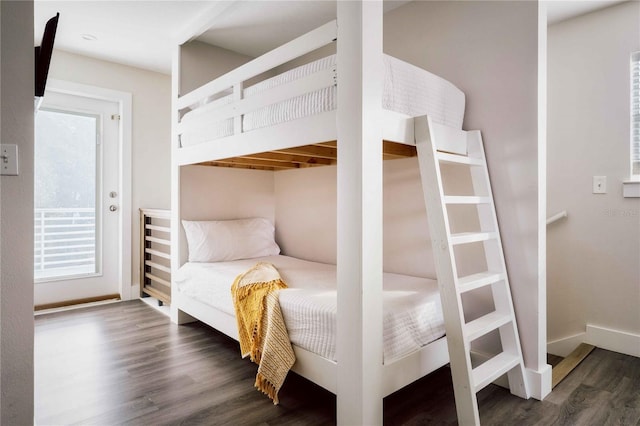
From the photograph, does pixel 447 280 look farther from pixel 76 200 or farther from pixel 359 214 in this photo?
pixel 76 200

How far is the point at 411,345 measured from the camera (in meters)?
1.69

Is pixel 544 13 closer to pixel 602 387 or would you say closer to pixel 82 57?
pixel 602 387

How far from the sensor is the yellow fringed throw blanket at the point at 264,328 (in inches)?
68.8

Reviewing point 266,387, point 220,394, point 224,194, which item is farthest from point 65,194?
point 266,387

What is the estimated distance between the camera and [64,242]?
3.37 metres

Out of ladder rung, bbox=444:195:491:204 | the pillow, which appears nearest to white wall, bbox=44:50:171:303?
the pillow

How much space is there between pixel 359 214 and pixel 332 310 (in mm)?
474

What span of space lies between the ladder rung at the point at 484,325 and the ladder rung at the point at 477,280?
165 millimetres

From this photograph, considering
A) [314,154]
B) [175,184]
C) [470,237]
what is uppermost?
[314,154]

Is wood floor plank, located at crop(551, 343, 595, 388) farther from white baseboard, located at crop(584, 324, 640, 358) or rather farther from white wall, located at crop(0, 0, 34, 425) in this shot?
white wall, located at crop(0, 0, 34, 425)

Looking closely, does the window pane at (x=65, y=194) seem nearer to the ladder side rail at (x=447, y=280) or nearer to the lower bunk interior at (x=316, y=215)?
the lower bunk interior at (x=316, y=215)

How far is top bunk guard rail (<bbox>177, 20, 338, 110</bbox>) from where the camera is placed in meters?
1.66

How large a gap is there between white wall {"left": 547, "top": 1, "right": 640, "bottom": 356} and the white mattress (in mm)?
Answer: 1123

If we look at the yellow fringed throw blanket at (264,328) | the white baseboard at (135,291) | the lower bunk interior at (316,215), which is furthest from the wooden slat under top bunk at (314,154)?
the white baseboard at (135,291)
